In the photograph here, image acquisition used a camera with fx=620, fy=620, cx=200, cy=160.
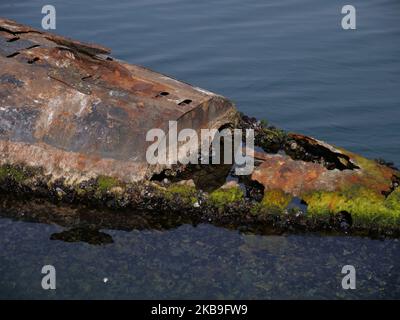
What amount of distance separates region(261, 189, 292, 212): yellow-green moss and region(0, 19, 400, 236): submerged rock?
14 mm

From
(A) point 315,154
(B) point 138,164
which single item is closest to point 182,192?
(B) point 138,164

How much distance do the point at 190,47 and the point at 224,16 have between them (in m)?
2.87

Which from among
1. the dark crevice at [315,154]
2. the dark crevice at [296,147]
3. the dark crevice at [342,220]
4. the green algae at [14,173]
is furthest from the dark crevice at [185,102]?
A: the dark crevice at [342,220]

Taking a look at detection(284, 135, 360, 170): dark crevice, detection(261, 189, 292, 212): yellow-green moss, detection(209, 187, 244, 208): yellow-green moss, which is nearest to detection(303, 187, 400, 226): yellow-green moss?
detection(261, 189, 292, 212): yellow-green moss

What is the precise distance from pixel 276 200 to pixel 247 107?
18.5 ft

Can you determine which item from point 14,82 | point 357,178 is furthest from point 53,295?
point 357,178

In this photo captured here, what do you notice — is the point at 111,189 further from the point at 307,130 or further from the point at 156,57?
the point at 156,57

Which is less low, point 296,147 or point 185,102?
point 185,102

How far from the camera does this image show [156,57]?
53.2 feet

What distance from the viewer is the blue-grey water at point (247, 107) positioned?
281 inches

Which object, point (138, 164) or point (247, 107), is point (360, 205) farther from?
point (247, 107)

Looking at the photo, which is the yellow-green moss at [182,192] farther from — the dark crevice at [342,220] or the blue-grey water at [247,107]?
the dark crevice at [342,220]

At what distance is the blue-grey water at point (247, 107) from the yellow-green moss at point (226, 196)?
365mm

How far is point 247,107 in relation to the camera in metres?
13.5
